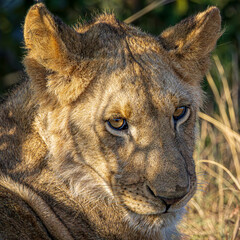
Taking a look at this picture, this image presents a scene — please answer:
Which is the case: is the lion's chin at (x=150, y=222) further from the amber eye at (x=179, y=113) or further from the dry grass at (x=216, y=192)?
the amber eye at (x=179, y=113)

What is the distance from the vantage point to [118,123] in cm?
360

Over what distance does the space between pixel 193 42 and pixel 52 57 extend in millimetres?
1267

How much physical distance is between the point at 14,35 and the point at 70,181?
4.52 m

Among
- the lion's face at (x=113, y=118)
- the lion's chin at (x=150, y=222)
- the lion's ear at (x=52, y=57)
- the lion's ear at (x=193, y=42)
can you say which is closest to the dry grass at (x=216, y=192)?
the lion's chin at (x=150, y=222)

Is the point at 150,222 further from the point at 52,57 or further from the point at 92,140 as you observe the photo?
the point at 52,57

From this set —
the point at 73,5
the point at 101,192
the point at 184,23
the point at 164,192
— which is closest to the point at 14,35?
the point at 73,5

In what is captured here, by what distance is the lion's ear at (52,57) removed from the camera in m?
3.45

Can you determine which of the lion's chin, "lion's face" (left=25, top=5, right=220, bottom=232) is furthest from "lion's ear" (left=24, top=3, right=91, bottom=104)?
the lion's chin

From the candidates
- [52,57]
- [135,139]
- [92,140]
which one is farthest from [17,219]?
[52,57]

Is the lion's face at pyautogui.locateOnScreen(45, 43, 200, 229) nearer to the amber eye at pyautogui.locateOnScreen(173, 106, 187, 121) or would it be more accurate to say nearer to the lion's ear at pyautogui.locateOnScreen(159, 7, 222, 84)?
the amber eye at pyautogui.locateOnScreen(173, 106, 187, 121)

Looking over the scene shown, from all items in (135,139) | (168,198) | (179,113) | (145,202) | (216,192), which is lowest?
(145,202)

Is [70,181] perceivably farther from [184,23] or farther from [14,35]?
[14,35]

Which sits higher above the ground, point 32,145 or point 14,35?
point 14,35

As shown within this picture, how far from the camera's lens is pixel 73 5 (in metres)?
7.70
